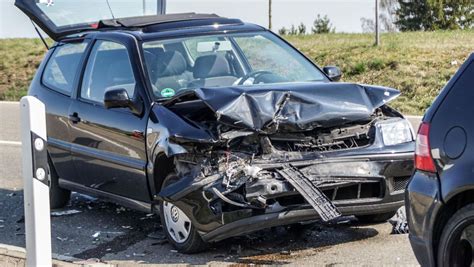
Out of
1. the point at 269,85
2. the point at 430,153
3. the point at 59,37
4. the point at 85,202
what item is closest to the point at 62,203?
the point at 85,202

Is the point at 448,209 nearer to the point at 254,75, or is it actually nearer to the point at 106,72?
the point at 254,75

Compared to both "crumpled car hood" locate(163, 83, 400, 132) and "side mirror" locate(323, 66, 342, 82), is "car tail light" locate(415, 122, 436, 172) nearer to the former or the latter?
"crumpled car hood" locate(163, 83, 400, 132)

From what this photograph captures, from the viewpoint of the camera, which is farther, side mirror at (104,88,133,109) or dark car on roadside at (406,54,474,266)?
side mirror at (104,88,133,109)

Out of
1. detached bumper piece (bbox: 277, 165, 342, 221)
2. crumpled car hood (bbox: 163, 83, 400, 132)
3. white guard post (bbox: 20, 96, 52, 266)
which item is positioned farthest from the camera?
crumpled car hood (bbox: 163, 83, 400, 132)

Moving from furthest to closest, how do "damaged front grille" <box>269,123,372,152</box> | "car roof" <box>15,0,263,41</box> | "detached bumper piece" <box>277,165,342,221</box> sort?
1. "car roof" <box>15,0,263,41</box>
2. "damaged front grille" <box>269,123,372,152</box>
3. "detached bumper piece" <box>277,165,342,221</box>

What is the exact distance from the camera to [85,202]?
8953 millimetres

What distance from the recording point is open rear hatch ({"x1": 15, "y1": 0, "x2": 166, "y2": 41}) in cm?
893

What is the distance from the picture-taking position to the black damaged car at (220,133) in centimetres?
620

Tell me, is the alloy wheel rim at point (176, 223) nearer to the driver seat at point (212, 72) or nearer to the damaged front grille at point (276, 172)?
the damaged front grille at point (276, 172)

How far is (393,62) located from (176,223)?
1178 centimetres

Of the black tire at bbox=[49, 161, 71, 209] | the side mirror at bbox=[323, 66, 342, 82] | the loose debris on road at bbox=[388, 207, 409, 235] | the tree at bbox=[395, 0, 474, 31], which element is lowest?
the tree at bbox=[395, 0, 474, 31]

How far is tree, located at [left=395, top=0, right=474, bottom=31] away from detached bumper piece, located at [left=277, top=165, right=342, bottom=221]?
40.0 m

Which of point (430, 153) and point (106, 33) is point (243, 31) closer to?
point (106, 33)

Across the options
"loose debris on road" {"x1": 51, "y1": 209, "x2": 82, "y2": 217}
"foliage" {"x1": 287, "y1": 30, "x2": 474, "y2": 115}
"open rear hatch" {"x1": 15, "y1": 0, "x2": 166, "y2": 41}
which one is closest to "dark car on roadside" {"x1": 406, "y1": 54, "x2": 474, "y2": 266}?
"loose debris on road" {"x1": 51, "y1": 209, "x2": 82, "y2": 217}
